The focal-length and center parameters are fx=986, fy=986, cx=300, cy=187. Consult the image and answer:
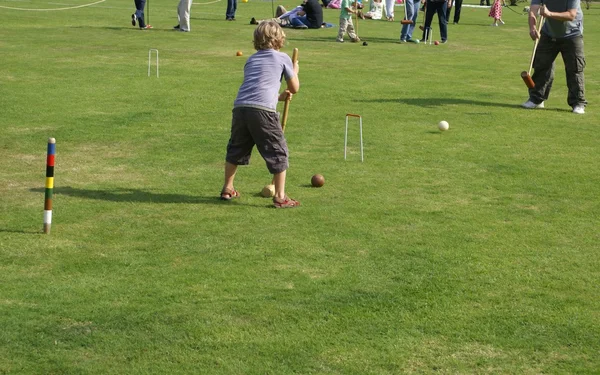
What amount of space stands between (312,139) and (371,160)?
4.83ft

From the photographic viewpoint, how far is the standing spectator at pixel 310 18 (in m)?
31.8

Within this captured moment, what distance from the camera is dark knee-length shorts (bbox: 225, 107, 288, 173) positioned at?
31.3 feet

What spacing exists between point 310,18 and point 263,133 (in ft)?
75.3

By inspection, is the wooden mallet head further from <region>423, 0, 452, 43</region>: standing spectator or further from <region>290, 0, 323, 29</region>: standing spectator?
<region>290, 0, 323, 29</region>: standing spectator

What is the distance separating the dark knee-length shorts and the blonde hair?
0.64 metres

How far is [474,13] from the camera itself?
42.5 m

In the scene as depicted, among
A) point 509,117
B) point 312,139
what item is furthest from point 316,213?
A: point 509,117

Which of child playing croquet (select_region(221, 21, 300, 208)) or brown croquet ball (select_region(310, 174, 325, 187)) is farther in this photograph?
brown croquet ball (select_region(310, 174, 325, 187))

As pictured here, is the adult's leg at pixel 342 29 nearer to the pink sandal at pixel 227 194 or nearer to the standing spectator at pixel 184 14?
the standing spectator at pixel 184 14

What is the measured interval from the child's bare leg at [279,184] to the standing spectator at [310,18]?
74.4 feet

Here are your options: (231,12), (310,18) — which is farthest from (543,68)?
(231,12)

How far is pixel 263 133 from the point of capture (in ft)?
31.4

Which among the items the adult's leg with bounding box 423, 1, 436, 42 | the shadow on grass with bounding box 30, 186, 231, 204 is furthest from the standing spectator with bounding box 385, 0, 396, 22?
the shadow on grass with bounding box 30, 186, 231, 204

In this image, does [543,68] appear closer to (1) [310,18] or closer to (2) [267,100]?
(2) [267,100]
